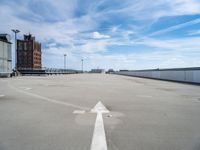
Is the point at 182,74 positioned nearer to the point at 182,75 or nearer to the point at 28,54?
the point at 182,75

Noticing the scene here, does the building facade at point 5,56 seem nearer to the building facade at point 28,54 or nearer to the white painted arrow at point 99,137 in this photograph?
the white painted arrow at point 99,137

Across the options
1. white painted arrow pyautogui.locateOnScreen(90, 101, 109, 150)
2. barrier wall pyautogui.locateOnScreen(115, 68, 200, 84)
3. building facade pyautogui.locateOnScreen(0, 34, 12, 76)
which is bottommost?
white painted arrow pyautogui.locateOnScreen(90, 101, 109, 150)

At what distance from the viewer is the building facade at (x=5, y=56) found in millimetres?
38250

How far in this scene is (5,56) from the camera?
1578 inches

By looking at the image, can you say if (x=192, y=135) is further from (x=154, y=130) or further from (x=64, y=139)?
(x=64, y=139)

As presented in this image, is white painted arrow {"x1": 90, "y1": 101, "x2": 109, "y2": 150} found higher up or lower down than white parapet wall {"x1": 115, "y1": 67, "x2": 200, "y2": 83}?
lower down

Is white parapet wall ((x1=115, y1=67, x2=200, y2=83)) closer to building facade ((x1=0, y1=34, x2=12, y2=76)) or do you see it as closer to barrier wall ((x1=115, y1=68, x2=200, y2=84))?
barrier wall ((x1=115, y1=68, x2=200, y2=84))

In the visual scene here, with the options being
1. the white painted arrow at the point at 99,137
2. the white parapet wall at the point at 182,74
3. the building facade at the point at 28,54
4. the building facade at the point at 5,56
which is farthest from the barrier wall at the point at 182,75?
the building facade at the point at 28,54

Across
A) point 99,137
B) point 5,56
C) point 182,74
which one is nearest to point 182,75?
point 182,74

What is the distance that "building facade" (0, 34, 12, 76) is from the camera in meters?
38.2

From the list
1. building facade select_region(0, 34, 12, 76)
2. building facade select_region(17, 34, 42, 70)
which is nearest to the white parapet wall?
building facade select_region(0, 34, 12, 76)

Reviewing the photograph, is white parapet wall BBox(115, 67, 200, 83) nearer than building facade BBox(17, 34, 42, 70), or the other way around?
white parapet wall BBox(115, 67, 200, 83)

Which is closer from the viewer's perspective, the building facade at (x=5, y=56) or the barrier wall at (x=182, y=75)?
the barrier wall at (x=182, y=75)

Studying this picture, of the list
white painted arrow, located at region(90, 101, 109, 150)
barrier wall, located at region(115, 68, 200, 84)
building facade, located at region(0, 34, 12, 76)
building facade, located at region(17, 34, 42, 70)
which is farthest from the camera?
building facade, located at region(17, 34, 42, 70)
